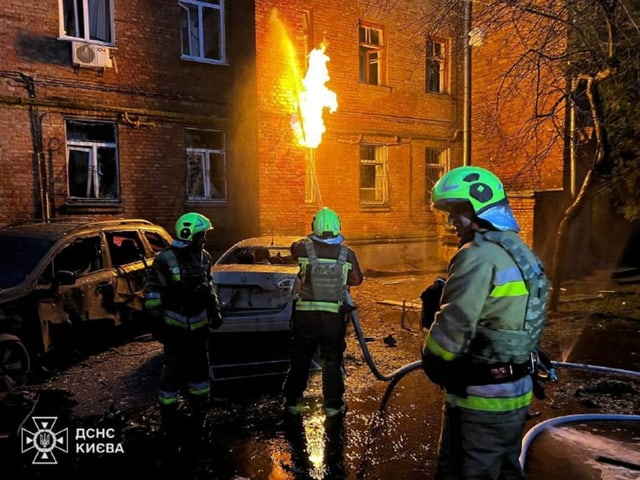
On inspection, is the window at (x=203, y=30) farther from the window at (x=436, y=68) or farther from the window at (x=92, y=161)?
the window at (x=436, y=68)

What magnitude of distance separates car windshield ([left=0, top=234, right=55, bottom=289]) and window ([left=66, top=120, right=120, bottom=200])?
455cm

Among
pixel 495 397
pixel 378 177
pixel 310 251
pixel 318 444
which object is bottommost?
pixel 318 444

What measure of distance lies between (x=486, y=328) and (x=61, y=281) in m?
4.80

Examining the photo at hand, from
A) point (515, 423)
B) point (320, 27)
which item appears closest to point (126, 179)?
point (320, 27)

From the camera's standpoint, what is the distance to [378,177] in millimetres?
14383

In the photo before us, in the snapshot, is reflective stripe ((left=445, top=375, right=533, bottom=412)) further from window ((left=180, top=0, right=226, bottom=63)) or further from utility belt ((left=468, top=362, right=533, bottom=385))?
window ((left=180, top=0, right=226, bottom=63))

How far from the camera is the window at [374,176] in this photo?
1413 cm

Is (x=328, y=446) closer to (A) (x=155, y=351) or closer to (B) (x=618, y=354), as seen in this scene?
(A) (x=155, y=351)

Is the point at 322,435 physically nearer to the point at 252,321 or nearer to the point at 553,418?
the point at 252,321

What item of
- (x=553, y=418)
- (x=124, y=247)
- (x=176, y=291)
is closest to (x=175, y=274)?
(x=176, y=291)

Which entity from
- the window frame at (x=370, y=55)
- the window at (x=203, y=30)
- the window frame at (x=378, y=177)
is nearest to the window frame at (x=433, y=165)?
the window frame at (x=378, y=177)

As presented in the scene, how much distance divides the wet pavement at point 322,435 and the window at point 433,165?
32.1 ft

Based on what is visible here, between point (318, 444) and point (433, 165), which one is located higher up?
point (433, 165)

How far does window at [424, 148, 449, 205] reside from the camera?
15.2 metres
